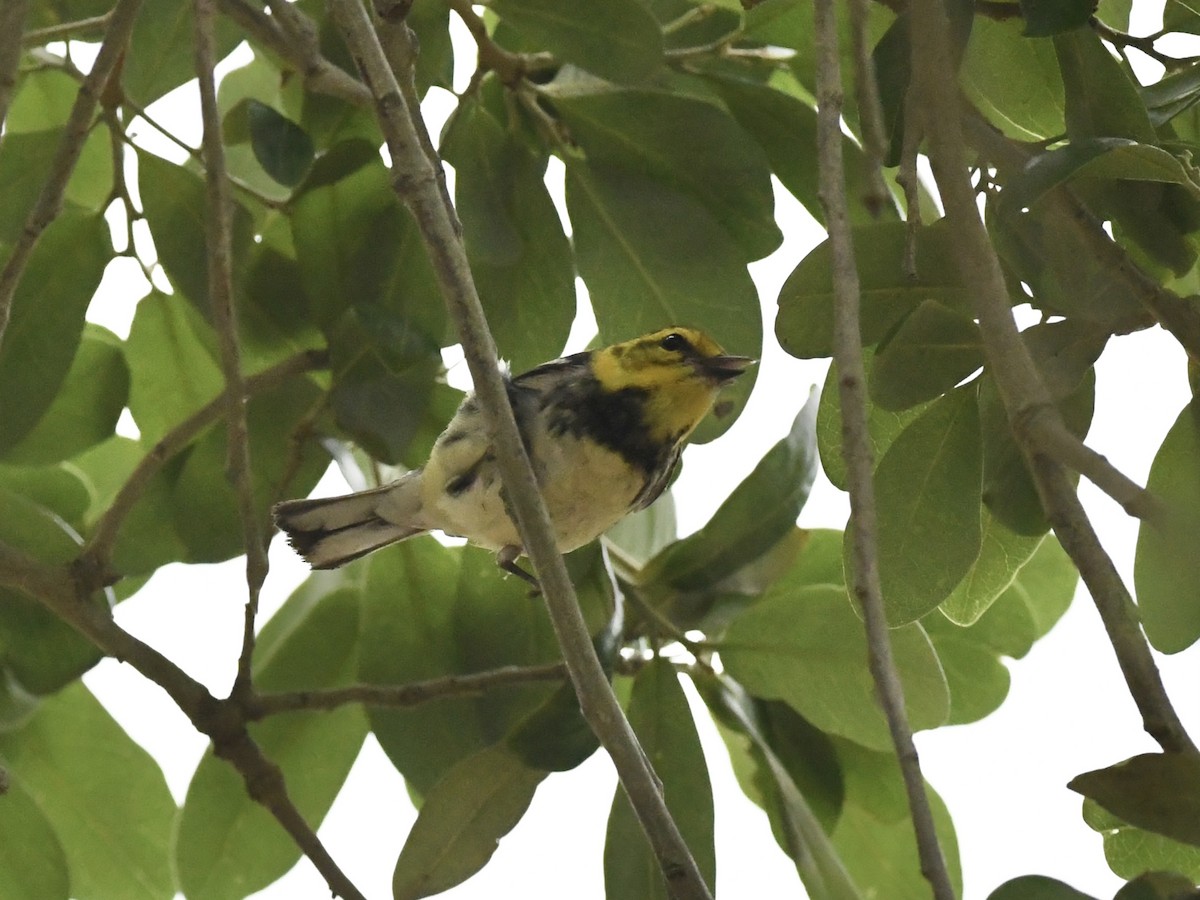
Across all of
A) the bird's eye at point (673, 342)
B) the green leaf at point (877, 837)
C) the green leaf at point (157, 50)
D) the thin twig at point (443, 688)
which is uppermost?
the green leaf at point (157, 50)

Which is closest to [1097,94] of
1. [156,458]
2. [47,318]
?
[156,458]

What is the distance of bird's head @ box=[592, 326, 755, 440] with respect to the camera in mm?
2070

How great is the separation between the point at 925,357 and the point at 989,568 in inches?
14.2

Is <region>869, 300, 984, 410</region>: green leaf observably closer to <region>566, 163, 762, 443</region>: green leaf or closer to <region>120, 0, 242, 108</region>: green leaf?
<region>566, 163, 762, 443</region>: green leaf

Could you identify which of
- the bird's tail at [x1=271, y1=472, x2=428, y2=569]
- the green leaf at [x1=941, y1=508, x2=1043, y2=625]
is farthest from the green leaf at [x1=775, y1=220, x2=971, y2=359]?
the bird's tail at [x1=271, y1=472, x2=428, y2=569]

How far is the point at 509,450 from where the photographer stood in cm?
143

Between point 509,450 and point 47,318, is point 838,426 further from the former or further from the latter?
point 47,318

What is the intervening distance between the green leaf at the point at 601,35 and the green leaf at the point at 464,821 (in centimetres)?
85

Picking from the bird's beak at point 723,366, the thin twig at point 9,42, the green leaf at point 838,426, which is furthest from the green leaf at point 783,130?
the thin twig at point 9,42

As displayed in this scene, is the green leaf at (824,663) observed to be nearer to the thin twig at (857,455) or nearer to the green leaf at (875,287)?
the green leaf at (875,287)

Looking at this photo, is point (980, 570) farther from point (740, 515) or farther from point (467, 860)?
point (467, 860)

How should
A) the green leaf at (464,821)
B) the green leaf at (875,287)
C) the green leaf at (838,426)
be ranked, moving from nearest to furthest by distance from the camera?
the green leaf at (875,287) → the green leaf at (838,426) → the green leaf at (464,821)

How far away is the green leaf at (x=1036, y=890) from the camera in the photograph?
1199 mm

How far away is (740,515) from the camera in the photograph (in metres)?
1.98
